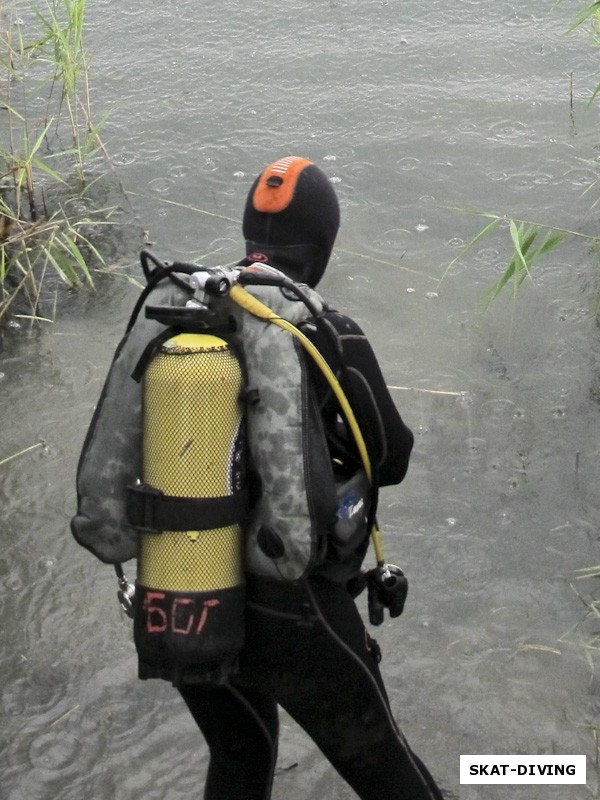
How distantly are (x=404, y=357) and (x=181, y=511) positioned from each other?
2.64m

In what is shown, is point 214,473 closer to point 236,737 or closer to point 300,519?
point 300,519

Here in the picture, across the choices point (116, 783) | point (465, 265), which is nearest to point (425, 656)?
point (116, 783)

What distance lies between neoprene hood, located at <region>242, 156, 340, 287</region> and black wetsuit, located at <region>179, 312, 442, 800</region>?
0.55 feet

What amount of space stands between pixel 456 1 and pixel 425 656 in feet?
15.6

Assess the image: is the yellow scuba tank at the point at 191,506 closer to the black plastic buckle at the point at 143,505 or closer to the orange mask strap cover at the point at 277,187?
the black plastic buckle at the point at 143,505

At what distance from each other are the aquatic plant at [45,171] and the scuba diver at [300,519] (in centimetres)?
256

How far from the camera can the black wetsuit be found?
2.26m

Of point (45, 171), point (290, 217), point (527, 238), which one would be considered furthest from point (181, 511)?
point (45, 171)

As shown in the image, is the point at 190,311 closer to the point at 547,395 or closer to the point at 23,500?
the point at 23,500

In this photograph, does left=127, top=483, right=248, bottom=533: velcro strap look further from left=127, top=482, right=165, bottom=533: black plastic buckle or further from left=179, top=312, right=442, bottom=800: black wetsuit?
left=179, top=312, right=442, bottom=800: black wetsuit

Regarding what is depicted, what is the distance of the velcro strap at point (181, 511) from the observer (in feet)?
6.95

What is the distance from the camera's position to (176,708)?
334cm

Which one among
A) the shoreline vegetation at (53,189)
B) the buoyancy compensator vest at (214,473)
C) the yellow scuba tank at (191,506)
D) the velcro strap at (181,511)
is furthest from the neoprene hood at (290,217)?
the shoreline vegetation at (53,189)

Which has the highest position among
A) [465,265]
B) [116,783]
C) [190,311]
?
[190,311]
